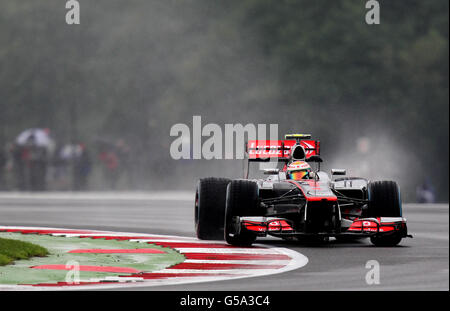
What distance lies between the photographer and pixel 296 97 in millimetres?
40594

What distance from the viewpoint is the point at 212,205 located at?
42.6 feet

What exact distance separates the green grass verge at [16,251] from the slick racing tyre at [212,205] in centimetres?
242

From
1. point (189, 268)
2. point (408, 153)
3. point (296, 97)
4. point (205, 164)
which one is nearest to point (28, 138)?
point (205, 164)

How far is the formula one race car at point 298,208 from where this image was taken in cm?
1203

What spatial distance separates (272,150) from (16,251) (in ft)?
14.7

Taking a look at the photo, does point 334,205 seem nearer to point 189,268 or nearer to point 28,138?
point 189,268

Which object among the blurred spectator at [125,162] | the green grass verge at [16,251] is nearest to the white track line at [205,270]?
the green grass verge at [16,251]

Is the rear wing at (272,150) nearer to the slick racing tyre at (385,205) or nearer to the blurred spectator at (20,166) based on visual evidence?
the slick racing tyre at (385,205)

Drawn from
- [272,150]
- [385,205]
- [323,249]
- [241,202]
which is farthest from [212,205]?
[385,205]

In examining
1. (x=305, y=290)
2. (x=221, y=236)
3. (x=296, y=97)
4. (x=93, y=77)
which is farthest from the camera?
(x=93, y=77)

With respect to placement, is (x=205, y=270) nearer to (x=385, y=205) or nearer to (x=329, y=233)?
(x=329, y=233)

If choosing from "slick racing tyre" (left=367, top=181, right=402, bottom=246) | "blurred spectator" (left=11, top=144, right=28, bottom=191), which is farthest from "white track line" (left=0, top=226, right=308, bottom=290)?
"blurred spectator" (left=11, top=144, right=28, bottom=191)

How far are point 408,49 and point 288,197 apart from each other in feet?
90.1

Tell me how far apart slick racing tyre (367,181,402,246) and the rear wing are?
1551 millimetres
